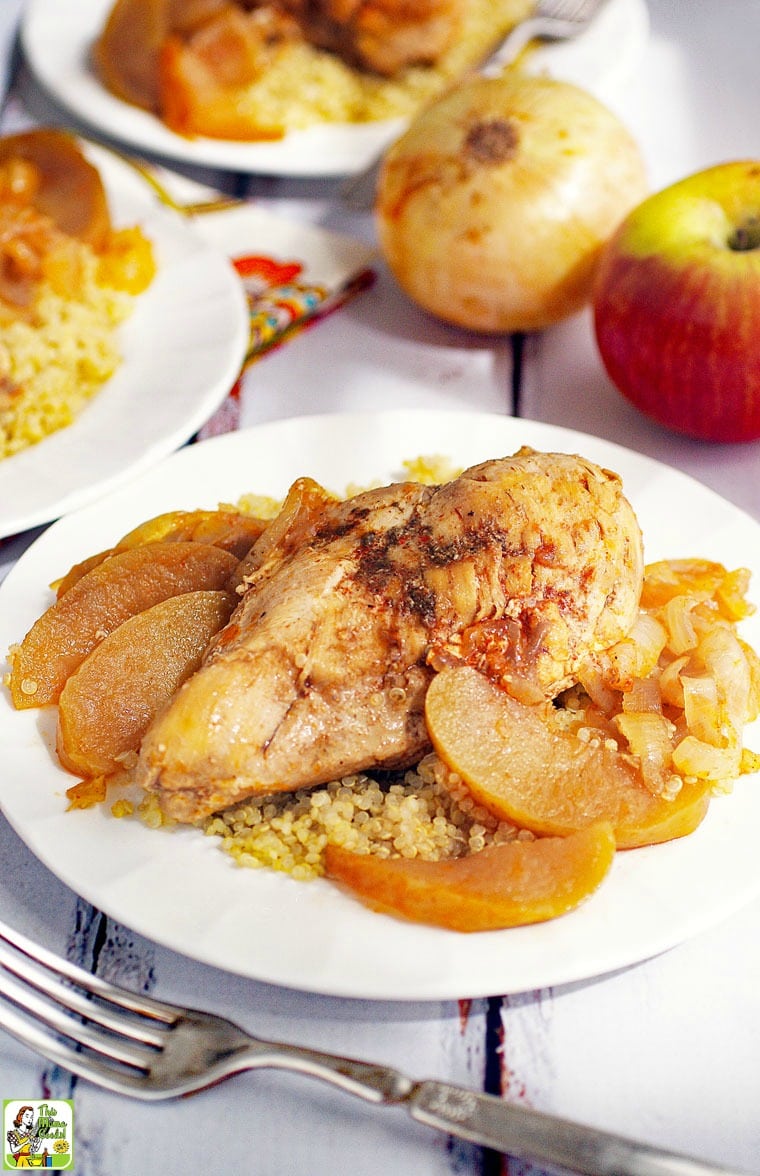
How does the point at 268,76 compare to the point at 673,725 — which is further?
the point at 268,76

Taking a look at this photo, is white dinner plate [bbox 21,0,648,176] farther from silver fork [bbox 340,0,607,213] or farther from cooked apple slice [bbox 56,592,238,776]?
cooked apple slice [bbox 56,592,238,776]

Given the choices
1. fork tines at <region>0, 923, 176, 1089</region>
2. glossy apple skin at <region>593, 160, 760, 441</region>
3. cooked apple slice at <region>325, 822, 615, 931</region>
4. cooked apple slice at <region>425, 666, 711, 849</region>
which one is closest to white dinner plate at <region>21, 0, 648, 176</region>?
glossy apple skin at <region>593, 160, 760, 441</region>

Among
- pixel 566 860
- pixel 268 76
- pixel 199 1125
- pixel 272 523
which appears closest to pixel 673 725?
pixel 566 860

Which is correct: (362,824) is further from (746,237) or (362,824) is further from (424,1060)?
(746,237)

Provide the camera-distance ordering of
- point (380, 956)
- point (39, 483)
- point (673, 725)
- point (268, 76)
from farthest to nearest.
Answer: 1. point (268, 76)
2. point (39, 483)
3. point (673, 725)
4. point (380, 956)

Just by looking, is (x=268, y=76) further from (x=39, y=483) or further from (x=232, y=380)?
(x=39, y=483)

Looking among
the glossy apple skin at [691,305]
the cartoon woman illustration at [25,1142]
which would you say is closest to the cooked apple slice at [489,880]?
the cartoon woman illustration at [25,1142]
